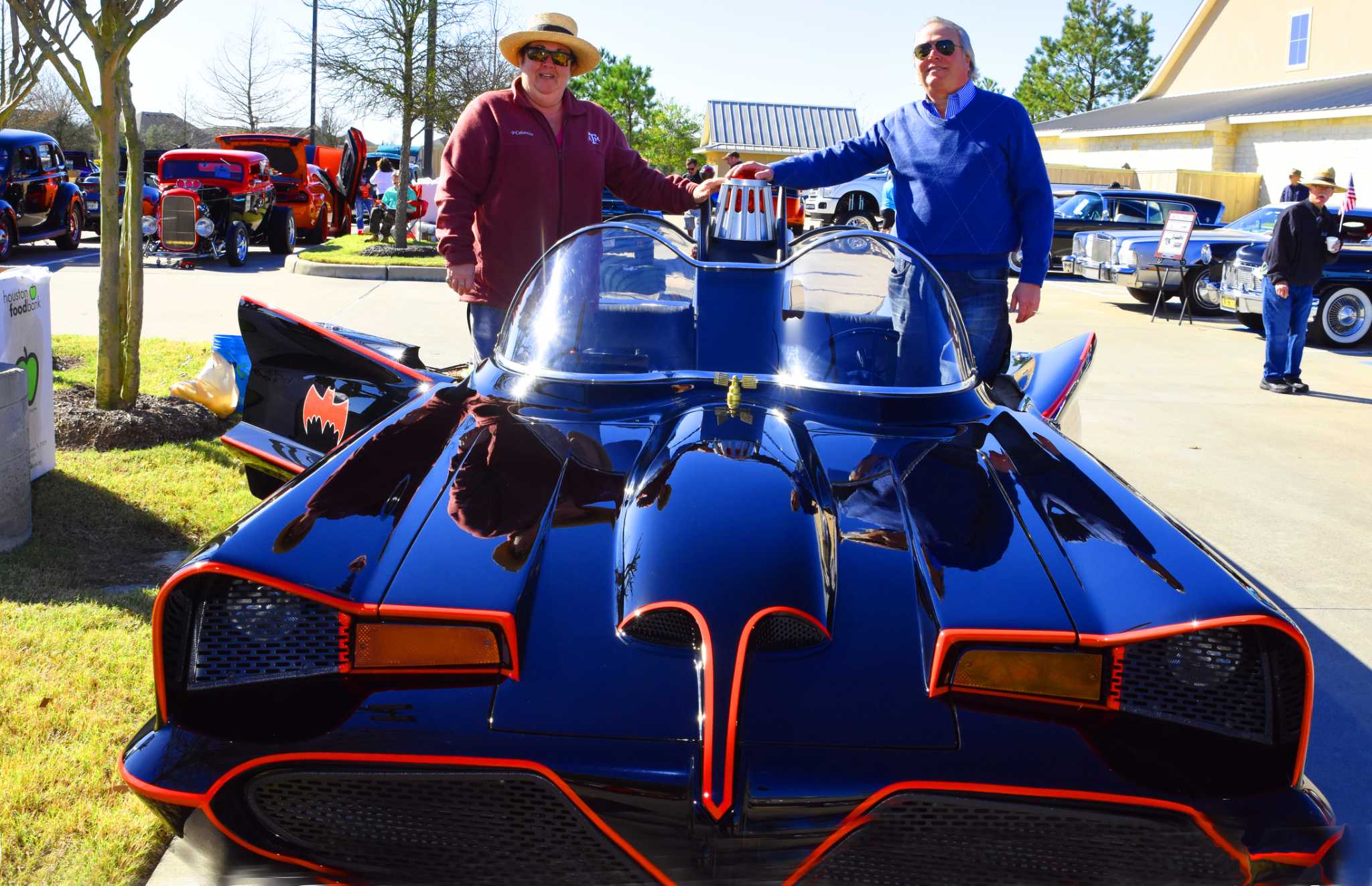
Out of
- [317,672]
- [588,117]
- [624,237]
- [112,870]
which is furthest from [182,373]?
[317,672]

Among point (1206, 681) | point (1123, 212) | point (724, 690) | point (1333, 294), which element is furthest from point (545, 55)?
point (1123, 212)

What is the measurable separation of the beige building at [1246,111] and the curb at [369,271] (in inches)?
629

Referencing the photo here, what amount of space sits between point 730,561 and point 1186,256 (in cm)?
1285

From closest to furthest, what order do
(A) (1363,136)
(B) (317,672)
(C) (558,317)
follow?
(B) (317,672)
(C) (558,317)
(A) (1363,136)

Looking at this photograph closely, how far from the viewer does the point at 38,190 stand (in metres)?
15.9

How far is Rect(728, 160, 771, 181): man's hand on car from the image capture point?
12.4 ft

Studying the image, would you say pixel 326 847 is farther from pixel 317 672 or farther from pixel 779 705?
pixel 779 705

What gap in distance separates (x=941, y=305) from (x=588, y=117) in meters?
1.88

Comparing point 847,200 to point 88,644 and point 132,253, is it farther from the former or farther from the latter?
point 88,644

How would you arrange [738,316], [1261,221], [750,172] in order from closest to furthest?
[738,316]
[750,172]
[1261,221]

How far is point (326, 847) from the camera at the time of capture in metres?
1.72

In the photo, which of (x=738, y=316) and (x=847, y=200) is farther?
(x=847, y=200)

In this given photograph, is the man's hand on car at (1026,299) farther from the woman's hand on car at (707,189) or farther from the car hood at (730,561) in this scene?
the car hood at (730,561)

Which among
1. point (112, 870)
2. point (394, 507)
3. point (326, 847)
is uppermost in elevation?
point (394, 507)
